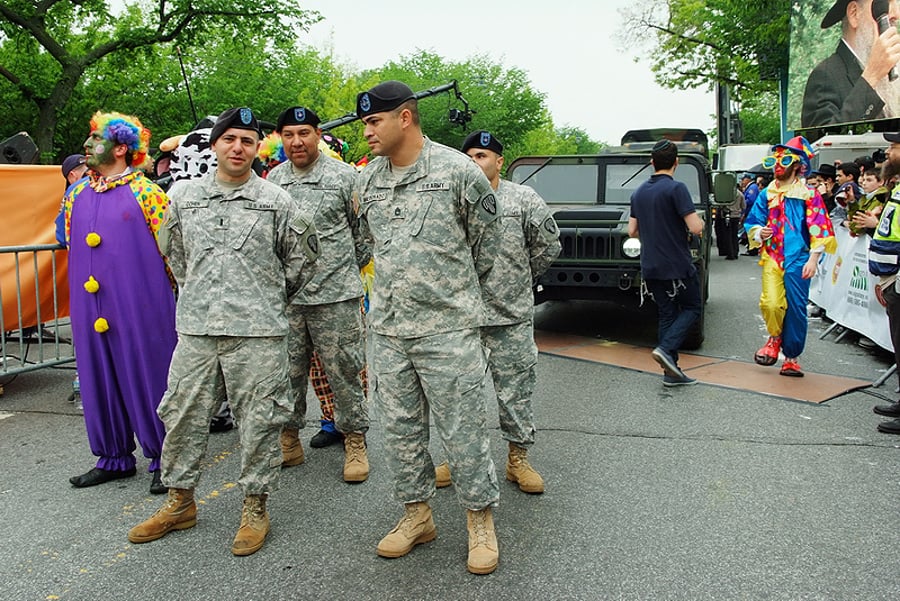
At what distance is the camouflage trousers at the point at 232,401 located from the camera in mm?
3561

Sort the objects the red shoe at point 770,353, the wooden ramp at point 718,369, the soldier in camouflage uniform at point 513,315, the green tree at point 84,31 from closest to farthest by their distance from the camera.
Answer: the soldier in camouflage uniform at point 513,315 < the wooden ramp at point 718,369 < the red shoe at point 770,353 < the green tree at point 84,31

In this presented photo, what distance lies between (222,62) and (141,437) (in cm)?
3145

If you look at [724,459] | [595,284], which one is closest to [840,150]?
[595,284]

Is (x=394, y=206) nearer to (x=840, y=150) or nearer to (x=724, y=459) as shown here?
(x=724, y=459)

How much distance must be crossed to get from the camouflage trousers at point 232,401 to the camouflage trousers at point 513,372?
1.13 m

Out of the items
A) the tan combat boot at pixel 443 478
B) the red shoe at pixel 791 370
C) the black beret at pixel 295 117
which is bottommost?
the red shoe at pixel 791 370

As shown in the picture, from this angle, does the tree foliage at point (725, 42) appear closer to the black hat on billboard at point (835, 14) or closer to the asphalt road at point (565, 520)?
the black hat on billboard at point (835, 14)

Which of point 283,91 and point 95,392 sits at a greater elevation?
point 283,91

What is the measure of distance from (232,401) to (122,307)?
0.94m

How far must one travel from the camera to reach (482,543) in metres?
3.39

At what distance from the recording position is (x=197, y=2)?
21.2m

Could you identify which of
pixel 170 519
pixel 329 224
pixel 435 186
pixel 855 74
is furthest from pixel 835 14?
pixel 170 519

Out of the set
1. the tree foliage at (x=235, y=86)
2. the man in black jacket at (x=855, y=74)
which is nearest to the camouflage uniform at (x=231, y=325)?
the tree foliage at (x=235, y=86)

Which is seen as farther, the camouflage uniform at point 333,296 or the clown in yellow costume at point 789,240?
the clown in yellow costume at point 789,240
